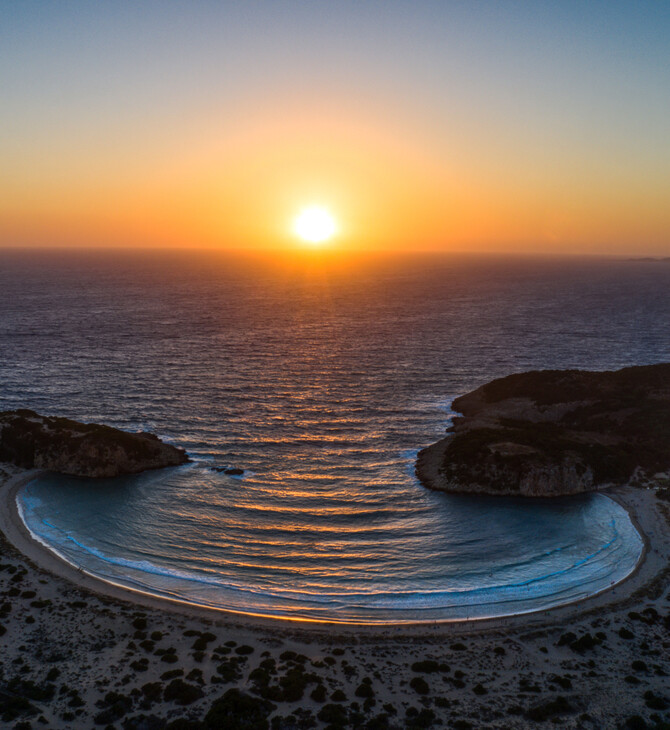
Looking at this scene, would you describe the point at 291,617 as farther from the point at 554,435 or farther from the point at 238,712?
the point at 554,435

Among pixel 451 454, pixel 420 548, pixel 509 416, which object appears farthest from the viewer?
pixel 509 416

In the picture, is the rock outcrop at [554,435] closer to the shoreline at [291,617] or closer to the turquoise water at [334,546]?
the turquoise water at [334,546]

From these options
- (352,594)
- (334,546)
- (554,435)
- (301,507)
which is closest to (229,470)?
(301,507)

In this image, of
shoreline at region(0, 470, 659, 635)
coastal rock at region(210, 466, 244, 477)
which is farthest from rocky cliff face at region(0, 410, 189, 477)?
shoreline at region(0, 470, 659, 635)

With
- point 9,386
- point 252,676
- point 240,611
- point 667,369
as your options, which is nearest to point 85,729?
point 252,676

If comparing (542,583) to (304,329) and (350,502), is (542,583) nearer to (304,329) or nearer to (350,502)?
(350,502)

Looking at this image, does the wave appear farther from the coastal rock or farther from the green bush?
the coastal rock
